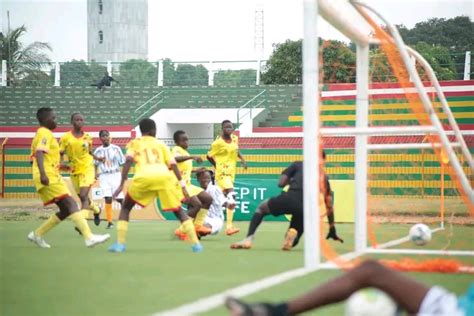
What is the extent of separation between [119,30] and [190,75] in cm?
2942

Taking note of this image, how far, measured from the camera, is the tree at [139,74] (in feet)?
144

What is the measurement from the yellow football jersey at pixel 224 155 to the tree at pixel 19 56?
90.3 feet

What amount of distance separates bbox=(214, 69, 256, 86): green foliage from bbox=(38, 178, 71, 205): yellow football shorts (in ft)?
91.7

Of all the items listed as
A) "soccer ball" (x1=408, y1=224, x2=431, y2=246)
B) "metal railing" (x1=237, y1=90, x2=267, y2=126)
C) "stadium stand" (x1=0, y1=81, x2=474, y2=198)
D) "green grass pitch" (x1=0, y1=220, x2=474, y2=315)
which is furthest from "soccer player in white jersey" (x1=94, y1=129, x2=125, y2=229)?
"metal railing" (x1=237, y1=90, x2=267, y2=126)

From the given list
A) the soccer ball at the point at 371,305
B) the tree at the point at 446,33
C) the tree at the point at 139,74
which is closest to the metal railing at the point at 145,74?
the tree at the point at 139,74

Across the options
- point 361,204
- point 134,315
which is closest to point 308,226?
point 361,204

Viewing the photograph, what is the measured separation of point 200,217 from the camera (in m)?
16.8

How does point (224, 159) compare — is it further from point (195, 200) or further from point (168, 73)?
point (168, 73)

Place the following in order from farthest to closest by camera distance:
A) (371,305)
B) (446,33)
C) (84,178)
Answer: (446,33), (84,178), (371,305)

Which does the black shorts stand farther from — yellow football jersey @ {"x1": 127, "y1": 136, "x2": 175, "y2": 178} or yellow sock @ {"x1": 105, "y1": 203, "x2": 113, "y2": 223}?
yellow sock @ {"x1": 105, "y1": 203, "x2": 113, "y2": 223}

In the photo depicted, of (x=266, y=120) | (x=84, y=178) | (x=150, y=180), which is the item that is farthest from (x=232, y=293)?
(x=266, y=120)

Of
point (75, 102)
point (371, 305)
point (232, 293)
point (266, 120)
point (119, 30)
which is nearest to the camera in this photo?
point (371, 305)

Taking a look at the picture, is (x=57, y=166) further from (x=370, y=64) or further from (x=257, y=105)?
(x=257, y=105)

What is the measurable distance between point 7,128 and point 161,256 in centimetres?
2978
